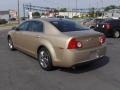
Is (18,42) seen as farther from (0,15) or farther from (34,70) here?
(0,15)

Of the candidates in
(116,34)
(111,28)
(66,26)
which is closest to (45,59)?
(66,26)

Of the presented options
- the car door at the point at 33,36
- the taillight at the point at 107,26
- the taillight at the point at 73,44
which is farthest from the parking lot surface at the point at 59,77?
the taillight at the point at 107,26

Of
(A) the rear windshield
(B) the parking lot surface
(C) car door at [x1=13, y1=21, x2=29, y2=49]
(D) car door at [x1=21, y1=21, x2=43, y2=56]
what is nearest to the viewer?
(B) the parking lot surface

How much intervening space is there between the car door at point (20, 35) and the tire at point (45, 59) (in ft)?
5.15

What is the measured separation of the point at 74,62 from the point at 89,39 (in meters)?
0.79

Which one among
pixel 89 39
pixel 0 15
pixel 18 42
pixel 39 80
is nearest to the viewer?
pixel 39 80

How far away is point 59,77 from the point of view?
6.75m

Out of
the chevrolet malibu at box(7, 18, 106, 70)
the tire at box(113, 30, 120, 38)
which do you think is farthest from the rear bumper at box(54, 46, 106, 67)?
the tire at box(113, 30, 120, 38)

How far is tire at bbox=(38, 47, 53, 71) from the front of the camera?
7.30m

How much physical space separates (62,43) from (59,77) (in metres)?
0.91

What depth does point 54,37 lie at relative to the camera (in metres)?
7.11

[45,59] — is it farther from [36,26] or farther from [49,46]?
[36,26]

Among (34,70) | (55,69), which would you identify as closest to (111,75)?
(55,69)

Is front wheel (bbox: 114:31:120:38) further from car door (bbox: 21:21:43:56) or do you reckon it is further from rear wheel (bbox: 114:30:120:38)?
car door (bbox: 21:21:43:56)
